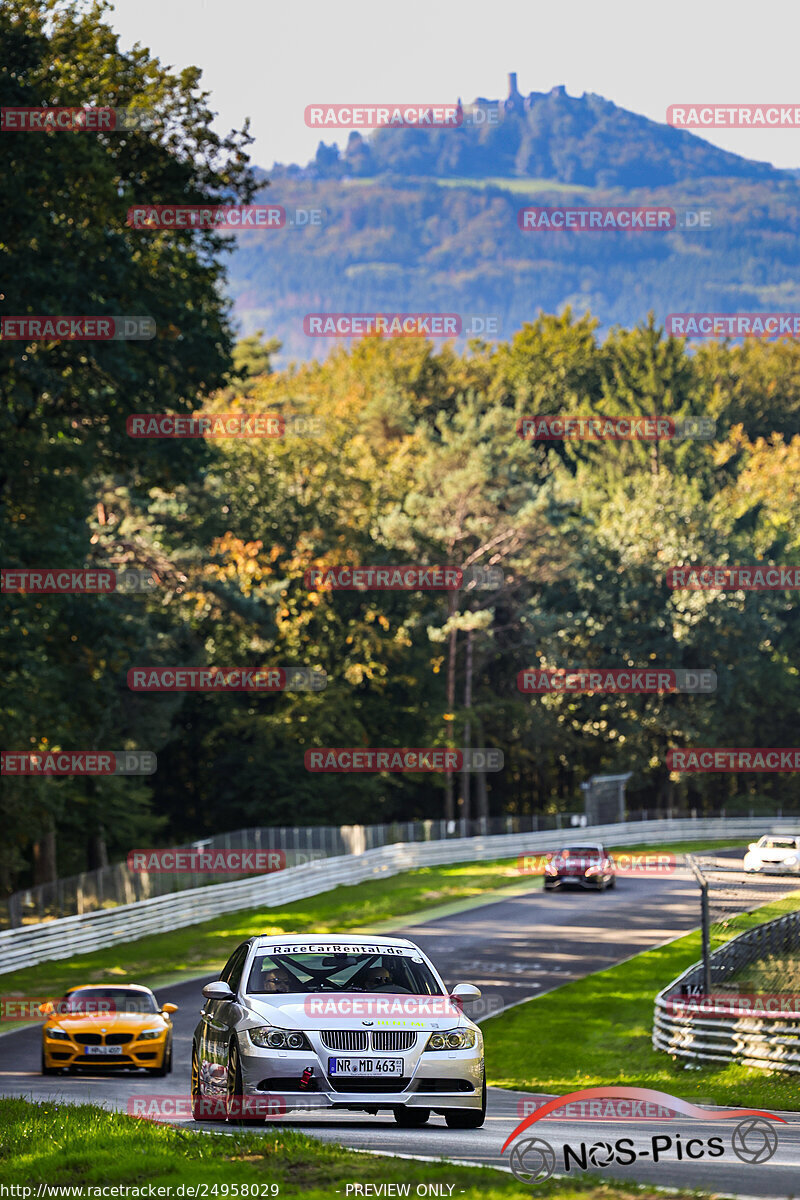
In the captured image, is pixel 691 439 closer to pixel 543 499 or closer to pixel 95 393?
pixel 543 499

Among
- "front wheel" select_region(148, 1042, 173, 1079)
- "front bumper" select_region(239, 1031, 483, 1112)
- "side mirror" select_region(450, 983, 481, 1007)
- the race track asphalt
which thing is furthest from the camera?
"front wheel" select_region(148, 1042, 173, 1079)

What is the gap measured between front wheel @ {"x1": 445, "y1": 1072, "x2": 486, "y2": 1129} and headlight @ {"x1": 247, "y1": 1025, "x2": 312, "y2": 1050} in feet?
4.05

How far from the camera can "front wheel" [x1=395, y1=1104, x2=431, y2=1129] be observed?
10562 millimetres

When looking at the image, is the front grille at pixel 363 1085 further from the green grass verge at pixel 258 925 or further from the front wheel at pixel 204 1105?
the green grass verge at pixel 258 925

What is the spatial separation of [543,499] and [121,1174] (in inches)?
2485

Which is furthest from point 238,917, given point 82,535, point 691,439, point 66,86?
point 691,439

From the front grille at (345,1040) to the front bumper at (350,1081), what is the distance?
4cm

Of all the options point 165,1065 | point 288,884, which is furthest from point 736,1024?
point 288,884

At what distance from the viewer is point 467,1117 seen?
35.5 feet

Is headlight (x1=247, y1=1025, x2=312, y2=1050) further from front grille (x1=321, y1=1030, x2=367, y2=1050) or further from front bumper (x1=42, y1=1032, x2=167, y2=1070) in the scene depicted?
front bumper (x1=42, y1=1032, x2=167, y2=1070)

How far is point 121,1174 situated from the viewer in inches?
349

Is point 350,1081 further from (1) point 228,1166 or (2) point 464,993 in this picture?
(1) point 228,1166

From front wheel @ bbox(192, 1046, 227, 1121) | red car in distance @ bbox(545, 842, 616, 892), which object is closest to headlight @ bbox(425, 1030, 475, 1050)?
front wheel @ bbox(192, 1046, 227, 1121)

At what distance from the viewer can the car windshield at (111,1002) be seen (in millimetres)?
19375
